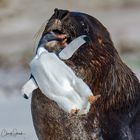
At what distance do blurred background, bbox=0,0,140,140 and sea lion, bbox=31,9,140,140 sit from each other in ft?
17.2

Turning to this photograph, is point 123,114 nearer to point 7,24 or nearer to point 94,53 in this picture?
point 94,53

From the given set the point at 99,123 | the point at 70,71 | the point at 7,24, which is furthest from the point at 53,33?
the point at 7,24

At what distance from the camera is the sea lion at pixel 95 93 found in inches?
169

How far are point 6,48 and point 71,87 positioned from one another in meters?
8.80

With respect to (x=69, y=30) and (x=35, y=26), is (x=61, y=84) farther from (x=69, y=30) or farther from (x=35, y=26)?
(x=35, y=26)

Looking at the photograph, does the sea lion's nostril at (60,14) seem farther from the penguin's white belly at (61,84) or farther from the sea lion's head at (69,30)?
the penguin's white belly at (61,84)

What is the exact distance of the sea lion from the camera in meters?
4.29

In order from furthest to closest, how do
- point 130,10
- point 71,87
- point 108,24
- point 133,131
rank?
point 130,10
point 108,24
point 133,131
point 71,87

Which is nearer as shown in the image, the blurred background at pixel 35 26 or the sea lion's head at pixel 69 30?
the sea lion's head at pixel 69 30

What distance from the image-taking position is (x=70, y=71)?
13.8ft
